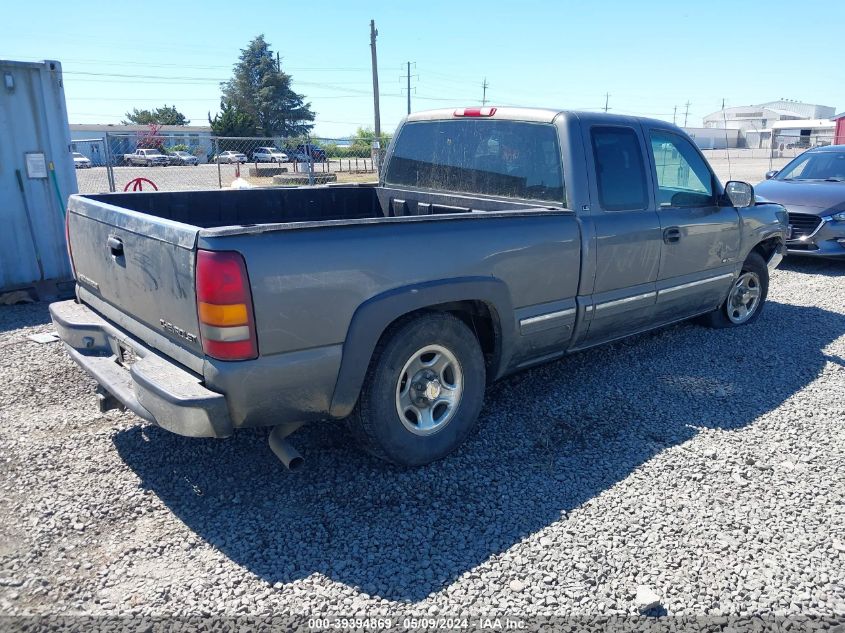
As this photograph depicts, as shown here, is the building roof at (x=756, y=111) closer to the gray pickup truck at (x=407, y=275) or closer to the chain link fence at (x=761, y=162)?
the chain link fence at (x=761, y=162)

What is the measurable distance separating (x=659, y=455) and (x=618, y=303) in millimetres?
1115

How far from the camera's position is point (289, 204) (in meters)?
5.12

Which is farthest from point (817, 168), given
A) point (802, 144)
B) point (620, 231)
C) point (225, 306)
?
point (802, 144)

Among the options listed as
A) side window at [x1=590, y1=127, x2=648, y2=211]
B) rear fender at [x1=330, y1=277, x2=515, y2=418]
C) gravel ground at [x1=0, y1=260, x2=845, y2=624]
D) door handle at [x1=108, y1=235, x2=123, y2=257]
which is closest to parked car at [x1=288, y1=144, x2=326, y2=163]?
side window at [x1=590, y1=127, x2=648, y2=211]

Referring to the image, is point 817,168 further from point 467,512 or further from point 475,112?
point 467,512

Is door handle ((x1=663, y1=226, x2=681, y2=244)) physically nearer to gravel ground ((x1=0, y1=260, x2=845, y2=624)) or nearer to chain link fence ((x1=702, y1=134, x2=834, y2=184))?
gravel ground ((x1=0, y1=260, x2=845, y2=624))

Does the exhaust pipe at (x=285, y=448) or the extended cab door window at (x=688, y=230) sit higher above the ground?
the extended cab door window at (x=688, y=230)

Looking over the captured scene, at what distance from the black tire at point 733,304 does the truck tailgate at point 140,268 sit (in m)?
4.87

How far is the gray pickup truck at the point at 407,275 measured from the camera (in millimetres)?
2795

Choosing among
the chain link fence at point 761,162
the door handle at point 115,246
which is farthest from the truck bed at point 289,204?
the chain link fence at point 761,162

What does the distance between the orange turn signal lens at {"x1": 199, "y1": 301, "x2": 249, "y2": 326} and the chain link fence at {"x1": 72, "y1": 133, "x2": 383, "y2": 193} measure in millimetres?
6165

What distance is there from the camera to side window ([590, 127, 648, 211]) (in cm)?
425

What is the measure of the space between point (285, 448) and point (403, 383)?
695 mm

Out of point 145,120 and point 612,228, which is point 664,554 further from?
point 145,120
